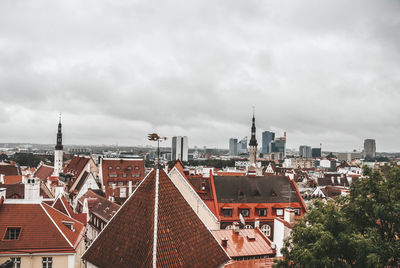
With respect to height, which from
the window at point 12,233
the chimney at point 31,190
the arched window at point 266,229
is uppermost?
the chimney at point 31,190

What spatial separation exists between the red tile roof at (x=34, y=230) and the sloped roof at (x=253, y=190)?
66.8ft

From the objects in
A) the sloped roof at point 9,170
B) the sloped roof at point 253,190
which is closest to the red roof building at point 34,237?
the sloped roof at point 253,190

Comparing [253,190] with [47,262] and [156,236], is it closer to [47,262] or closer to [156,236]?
[47,262]

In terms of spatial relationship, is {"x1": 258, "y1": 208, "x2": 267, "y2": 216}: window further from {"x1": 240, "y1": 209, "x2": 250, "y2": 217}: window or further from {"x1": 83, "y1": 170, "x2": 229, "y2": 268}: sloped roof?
{"x1": 83, "y1": 170, "x2": 229, "y2": 268}: sloped roof

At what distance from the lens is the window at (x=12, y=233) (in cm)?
2203

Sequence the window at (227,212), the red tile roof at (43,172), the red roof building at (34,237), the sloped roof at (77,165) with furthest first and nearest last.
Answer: the red tile roof at (43,172) < the sloped roof at (77,165) < the window at (227,212) < the red roof building at (34,237)

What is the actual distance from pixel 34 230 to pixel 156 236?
15.3m

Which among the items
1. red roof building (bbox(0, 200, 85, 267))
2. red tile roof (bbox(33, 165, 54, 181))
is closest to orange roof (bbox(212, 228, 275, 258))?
red roof building (bbox(0, 200, 85, 267))

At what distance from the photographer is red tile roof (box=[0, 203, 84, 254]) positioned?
71.3 feet

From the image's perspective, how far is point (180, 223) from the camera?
44.8 ft

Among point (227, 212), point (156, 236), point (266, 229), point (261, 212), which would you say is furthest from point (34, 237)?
point (266, 229)

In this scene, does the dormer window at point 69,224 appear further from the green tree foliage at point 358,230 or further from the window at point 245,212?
the window at point 245,212

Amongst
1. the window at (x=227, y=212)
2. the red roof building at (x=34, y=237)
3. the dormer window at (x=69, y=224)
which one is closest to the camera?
the red roof building at (x=34, y=237)

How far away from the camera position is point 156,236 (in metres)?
12.4
